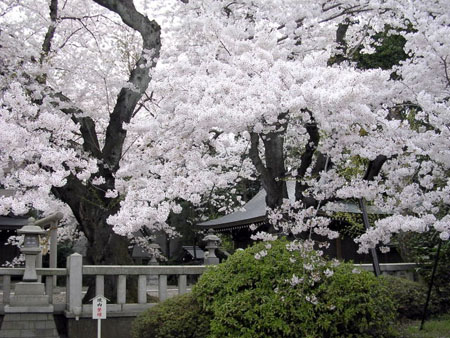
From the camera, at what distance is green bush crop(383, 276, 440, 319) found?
9.98 meters

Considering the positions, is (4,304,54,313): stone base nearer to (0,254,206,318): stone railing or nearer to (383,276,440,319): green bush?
(0,254,206,318): stone railing

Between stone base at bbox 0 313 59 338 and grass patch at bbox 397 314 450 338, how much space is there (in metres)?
6.29

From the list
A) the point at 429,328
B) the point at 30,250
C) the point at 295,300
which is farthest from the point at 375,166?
the point at 30,250

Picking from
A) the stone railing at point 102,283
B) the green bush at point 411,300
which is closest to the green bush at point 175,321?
the stone railing at point 102,283

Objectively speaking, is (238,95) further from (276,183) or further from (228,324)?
(228,324)

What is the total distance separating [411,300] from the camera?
10078 mm

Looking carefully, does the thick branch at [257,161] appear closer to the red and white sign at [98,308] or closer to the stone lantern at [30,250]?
the red and white sign at [98,308]

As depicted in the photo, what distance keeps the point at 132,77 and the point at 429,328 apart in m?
7.83

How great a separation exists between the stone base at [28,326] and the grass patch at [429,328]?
6.29m

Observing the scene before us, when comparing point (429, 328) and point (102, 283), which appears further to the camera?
point (102, 283)

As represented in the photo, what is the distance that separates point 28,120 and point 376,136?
20.8 feet

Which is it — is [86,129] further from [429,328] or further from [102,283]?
[429,328]

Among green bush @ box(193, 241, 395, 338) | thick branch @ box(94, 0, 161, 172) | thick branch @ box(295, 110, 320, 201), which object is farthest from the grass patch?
thick branch @ box(94, 0, 161, 172)

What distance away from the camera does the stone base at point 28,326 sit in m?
9.84
